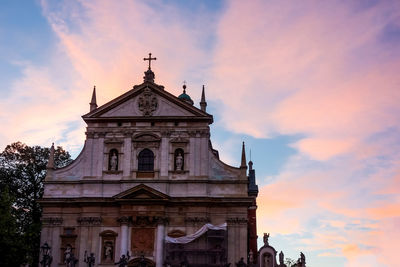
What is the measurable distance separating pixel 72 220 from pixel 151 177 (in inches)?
233

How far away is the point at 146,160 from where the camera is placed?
3994 cm

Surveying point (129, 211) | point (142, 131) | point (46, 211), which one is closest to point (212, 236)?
point (129, 211)

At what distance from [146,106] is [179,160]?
Result: 4.47 meters

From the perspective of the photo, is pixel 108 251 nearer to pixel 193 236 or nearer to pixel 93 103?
pixel 193 236

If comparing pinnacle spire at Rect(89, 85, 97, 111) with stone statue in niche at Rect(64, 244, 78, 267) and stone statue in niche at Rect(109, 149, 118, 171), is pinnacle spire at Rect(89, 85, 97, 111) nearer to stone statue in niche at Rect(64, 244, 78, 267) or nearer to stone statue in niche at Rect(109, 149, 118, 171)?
stone statue in niche at Rect(109, 149, 118, 171)

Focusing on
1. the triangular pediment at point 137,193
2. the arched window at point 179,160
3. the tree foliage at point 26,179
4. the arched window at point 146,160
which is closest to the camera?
the triangular pediment at point 137,193

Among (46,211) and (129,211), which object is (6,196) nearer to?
(46,211)

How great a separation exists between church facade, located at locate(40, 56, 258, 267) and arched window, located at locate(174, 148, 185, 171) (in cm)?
7

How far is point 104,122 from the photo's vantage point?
40.8m

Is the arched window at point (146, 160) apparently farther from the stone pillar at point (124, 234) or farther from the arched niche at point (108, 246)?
the arched niche at point (108, 246)

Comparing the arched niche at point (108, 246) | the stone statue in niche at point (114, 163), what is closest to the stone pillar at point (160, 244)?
the arched niche at point (108, 246)

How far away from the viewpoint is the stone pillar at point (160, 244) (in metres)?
37.2

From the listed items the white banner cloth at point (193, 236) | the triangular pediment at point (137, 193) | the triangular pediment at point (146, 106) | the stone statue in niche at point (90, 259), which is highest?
the triangular pediment at point (146, 106)

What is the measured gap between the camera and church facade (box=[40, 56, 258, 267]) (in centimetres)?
3766
